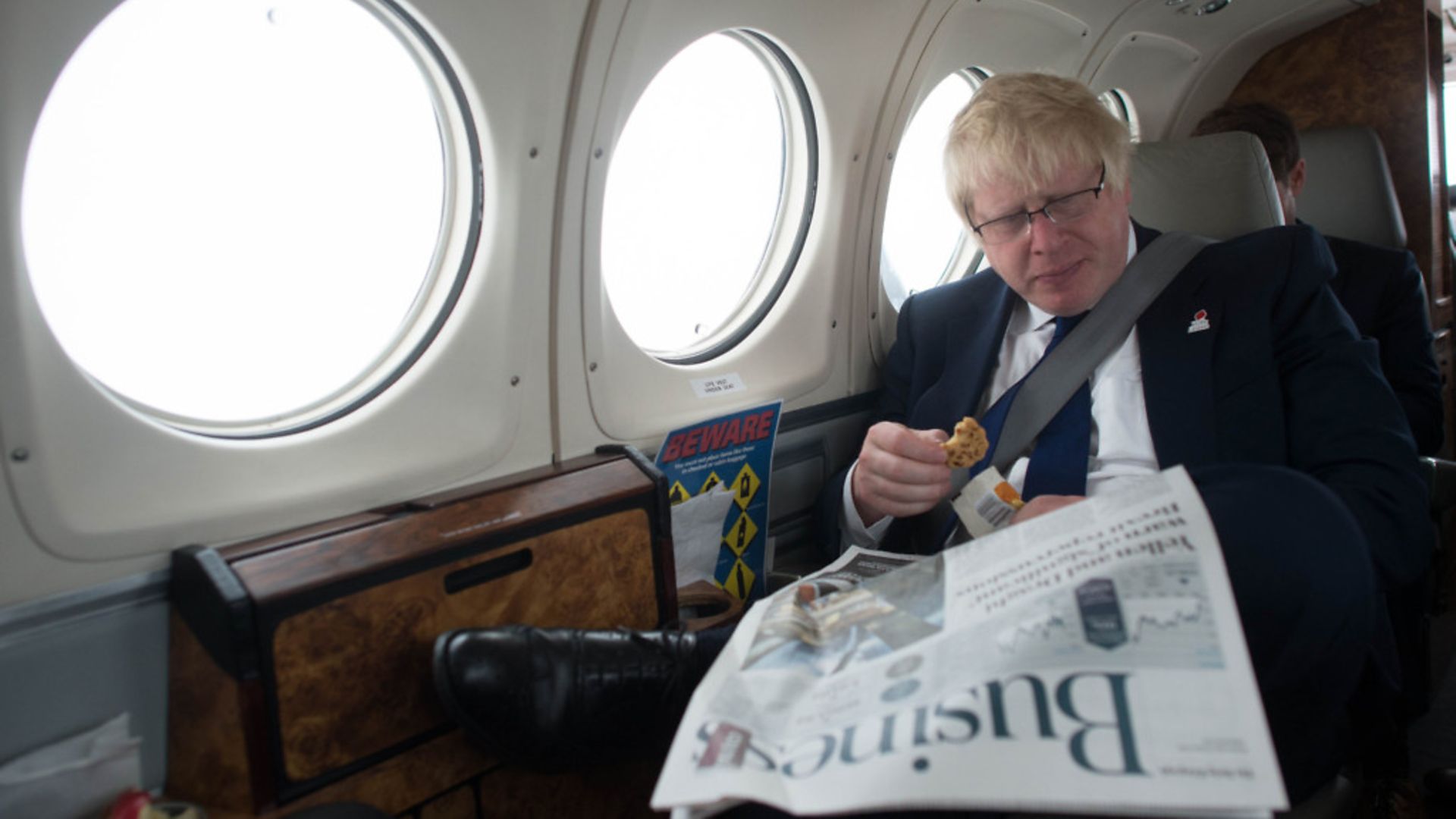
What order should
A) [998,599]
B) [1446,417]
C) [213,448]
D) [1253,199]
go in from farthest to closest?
[1446,417] < [1253,199] < [213,448] < [998,599]

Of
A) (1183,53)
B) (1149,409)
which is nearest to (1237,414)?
(1149,409)

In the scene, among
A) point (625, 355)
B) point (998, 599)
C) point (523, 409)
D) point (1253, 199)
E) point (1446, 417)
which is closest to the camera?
point (998, 599)

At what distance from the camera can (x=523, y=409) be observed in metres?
1.92

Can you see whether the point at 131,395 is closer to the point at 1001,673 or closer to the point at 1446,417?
the point at 1001,673

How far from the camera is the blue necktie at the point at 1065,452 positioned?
1.91 metres

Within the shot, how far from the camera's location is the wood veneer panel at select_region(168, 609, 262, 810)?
133 cm

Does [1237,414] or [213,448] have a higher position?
[213,448]

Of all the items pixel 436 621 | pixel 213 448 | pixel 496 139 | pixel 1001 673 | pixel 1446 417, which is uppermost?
pixel 496 139

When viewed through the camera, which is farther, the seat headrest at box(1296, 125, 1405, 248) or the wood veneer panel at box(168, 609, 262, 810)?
the seat headrest at box(1296, 125, 1405, 248)

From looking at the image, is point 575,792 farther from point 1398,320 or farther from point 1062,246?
point 1398,320

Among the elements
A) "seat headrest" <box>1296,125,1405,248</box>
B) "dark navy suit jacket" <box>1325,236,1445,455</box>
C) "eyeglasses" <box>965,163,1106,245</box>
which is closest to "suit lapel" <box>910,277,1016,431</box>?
"eyeglasses" <box>965,163,1106,245</box>

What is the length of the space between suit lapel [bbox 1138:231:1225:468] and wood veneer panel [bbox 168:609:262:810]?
1.66 m

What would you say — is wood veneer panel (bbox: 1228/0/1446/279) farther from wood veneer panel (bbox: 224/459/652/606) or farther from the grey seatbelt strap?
wood veneer panel (bbox: 224/459/652/606)

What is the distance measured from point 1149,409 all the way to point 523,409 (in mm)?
1249
